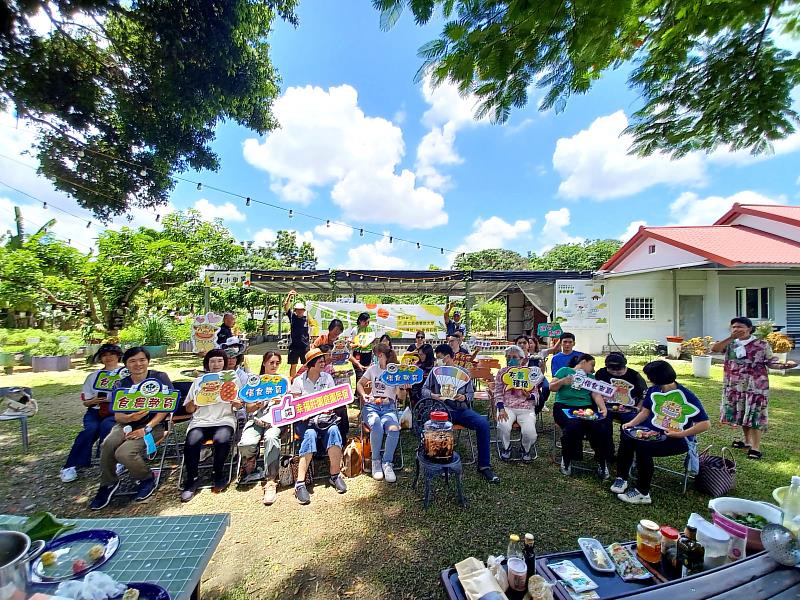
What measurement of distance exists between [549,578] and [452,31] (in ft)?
9.65

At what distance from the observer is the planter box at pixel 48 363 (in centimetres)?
968

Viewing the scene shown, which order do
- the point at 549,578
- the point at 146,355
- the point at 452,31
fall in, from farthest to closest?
1. the point at 146,355
2. the point at 452,31
3. the point at 549,578

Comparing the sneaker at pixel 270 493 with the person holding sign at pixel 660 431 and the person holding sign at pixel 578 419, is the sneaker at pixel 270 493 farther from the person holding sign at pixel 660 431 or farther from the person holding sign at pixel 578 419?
the person holding sign at pixel 660 431

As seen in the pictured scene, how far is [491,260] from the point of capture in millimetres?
45062

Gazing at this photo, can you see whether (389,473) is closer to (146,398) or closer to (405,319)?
(146,398)

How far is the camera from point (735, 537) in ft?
5.59

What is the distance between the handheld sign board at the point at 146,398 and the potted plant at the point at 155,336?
9.64 meters

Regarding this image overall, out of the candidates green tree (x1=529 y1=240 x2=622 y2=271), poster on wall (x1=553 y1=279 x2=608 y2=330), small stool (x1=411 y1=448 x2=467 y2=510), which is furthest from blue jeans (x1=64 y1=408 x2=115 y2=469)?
green tree (x1=529 y1=240 x2=622 y2=271)

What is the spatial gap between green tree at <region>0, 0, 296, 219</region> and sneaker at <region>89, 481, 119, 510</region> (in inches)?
134

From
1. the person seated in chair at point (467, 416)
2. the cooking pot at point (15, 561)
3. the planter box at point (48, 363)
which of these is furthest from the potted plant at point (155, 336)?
the cooking pot at point (15, 561)

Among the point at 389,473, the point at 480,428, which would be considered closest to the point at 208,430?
the point at 389,473

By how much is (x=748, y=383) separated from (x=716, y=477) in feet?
5.43

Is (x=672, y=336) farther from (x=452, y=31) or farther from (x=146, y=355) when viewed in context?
(x=146, y=355)

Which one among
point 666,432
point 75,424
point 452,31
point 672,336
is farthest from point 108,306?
point 672,336
